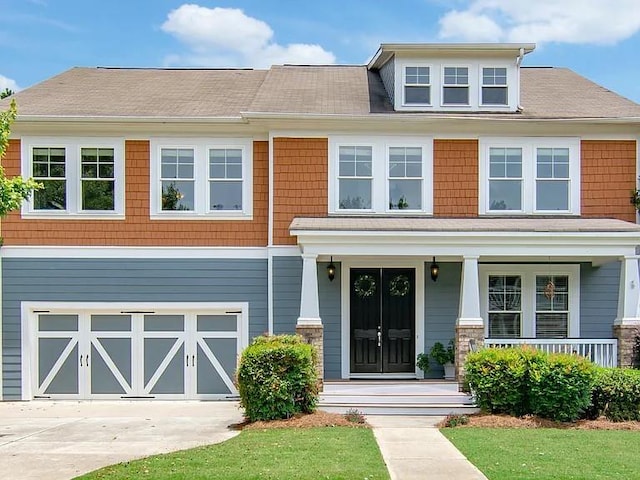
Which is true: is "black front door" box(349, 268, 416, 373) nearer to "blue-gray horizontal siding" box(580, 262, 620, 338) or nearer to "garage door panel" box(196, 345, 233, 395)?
"garage door panel" box(196, 345, 233, 395)

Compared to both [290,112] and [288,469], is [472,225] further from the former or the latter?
[288,469]

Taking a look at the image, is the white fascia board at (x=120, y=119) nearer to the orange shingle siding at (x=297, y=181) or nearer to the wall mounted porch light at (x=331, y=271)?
the orange shingle siding at (x=297, y=181)

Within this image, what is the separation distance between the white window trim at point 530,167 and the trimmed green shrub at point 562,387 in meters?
4.38

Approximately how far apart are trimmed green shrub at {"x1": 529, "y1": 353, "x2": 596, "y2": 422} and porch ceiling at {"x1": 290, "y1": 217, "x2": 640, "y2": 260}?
267cm

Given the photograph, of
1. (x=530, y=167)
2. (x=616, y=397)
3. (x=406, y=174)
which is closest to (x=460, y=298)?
(x=406, y=174)

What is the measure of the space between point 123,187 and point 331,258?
4881 mm

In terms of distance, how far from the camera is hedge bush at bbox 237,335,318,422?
1179 centimetres

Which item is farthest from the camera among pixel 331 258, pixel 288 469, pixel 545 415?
pixel 331 258

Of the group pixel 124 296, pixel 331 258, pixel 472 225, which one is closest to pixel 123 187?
pixel 124 296

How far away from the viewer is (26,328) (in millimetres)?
15234

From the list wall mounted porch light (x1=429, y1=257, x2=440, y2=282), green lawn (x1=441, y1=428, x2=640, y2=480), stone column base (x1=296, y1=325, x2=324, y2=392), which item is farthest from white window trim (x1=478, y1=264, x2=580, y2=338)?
green lawn (x1=441, y1=428, x2=640, y2=480)

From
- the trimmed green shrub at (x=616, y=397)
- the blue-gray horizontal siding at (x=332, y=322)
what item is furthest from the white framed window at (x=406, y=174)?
the trimmed green shrub at (x=616, y=397)

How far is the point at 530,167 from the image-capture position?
15.3 metres

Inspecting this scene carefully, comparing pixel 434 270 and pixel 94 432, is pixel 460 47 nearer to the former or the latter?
pixel 434 270
